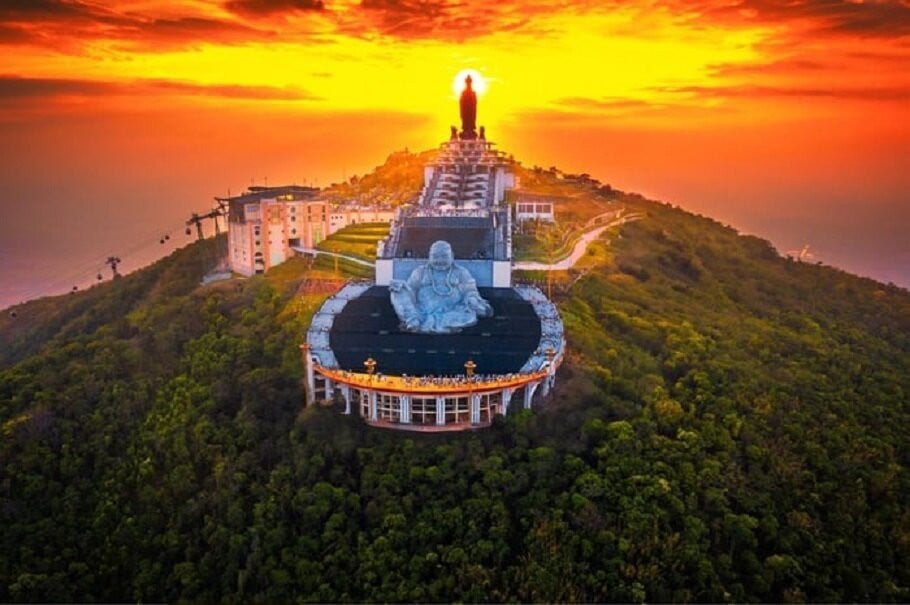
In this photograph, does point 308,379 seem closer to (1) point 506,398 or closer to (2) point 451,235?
(1) point 506,398

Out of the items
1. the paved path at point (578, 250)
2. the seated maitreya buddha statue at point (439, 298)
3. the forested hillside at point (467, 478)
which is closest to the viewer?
the forested hillside at point (467, 478)

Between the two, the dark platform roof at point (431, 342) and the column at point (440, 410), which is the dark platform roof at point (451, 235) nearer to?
the dark platform roof at point (431, 342)

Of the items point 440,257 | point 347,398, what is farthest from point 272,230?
point 347,398

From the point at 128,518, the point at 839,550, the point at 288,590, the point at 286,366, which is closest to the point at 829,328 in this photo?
the point at 839,550

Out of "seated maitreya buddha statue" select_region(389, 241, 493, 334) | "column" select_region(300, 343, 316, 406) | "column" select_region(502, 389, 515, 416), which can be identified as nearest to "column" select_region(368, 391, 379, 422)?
"column" select_region(300, 343, 316, 406)

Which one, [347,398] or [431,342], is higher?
[431,342]

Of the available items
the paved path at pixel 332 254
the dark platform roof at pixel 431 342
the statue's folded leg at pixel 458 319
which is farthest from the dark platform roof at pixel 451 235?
the statue's folded leg at pixel 458 319
